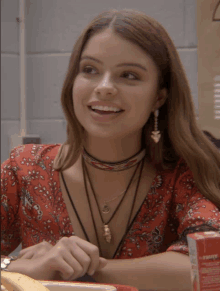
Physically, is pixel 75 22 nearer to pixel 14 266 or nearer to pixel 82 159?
pixel 82 159

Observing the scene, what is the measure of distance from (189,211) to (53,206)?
252 mm

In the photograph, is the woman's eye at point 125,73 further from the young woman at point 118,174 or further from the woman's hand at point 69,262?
the woman's hand at point 69,262

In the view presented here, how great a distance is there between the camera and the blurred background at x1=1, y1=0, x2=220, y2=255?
1.94 feet

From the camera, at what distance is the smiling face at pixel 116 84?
591 mm

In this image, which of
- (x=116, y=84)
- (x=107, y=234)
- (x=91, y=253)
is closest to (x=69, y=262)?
(x=91, y=253)

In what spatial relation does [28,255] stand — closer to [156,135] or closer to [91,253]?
[91,253]

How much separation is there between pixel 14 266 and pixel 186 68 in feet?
1.31

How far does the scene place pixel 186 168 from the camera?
0.74 meters

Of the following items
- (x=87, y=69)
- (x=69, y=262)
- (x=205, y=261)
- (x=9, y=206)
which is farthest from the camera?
(x=9, y=206)

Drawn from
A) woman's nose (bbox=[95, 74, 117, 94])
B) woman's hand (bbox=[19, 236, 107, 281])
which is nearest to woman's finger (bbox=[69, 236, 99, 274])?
woman's hand (bbox=[19, 236, 107, 281])

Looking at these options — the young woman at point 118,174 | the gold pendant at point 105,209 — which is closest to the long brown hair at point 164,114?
the young woman at point 118,174

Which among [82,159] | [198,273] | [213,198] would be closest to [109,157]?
Answer: [82,159]

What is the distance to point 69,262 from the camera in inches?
21.0

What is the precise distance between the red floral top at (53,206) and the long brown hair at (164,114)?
3 cm
